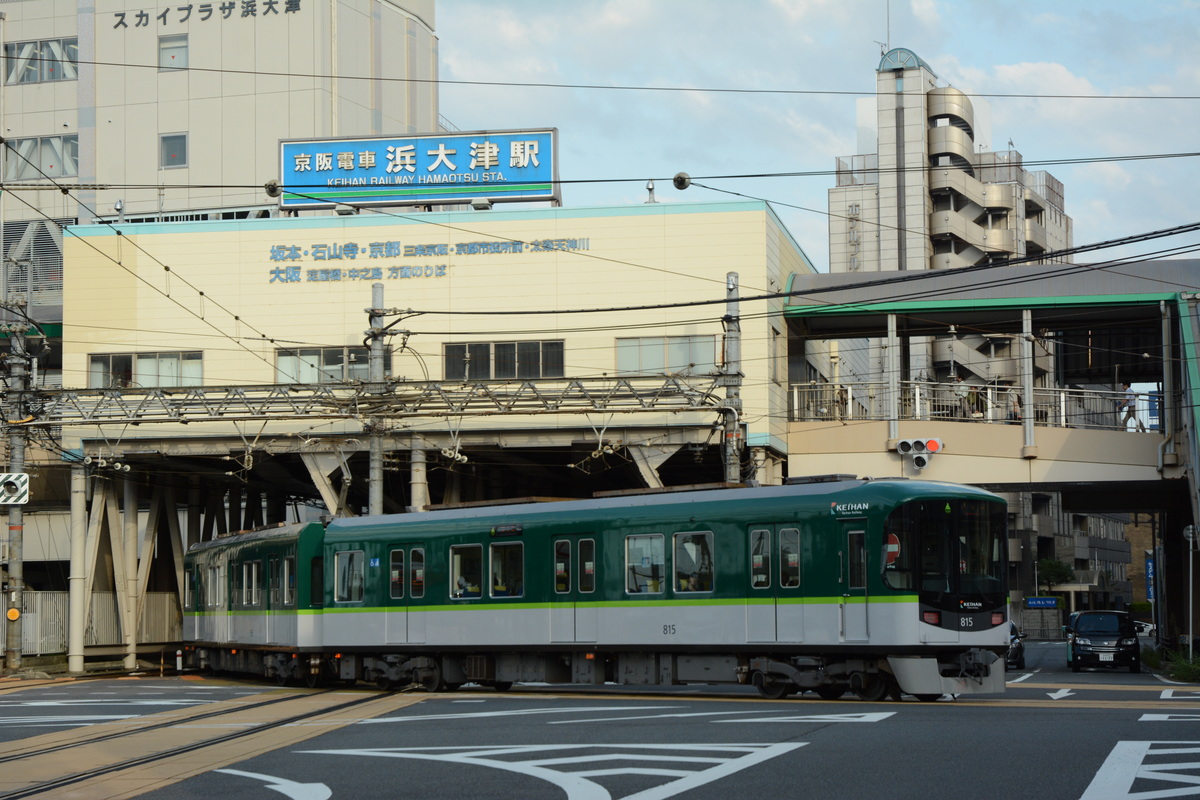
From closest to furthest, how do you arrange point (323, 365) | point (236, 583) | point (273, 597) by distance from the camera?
1. point (273, 597)
2. point (236, 583)
3. point (323, 365)

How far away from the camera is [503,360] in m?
34.8

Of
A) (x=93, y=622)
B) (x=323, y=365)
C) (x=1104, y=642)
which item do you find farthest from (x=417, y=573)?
(x=1104, y=642)

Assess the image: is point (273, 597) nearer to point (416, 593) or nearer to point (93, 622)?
point (416, 593)

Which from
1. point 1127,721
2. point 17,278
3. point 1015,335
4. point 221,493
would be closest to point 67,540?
point 221,493

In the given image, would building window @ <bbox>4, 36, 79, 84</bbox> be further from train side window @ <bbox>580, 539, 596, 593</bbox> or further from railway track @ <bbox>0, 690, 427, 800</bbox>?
train side window @ <bbox>580, 539, 596, 593</bbox>

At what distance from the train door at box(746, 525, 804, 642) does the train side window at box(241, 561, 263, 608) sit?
1180 centimetres

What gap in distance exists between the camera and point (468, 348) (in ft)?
114

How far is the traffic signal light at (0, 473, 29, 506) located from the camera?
106ft

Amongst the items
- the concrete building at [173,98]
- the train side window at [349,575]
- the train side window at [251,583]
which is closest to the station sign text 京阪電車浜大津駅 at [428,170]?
the train side window at [251,583]

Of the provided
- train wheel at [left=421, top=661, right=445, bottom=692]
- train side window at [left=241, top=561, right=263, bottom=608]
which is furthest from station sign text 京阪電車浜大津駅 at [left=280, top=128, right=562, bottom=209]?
train wheel at [left=421, top=661, right=445, bottom=692]

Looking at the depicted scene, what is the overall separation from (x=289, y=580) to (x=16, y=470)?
10.6 metres

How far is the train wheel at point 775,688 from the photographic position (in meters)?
19.8

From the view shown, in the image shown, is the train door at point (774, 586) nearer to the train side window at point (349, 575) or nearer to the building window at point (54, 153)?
the train side window at point (349, 575)

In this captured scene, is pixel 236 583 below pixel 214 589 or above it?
above
